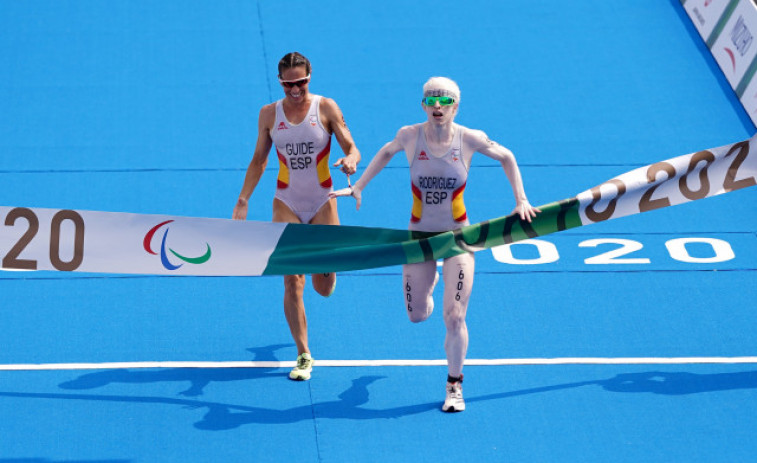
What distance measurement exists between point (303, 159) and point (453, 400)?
224 centimetres

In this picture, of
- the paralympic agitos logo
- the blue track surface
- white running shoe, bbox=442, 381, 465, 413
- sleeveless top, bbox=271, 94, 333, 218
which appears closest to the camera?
the blue track surface

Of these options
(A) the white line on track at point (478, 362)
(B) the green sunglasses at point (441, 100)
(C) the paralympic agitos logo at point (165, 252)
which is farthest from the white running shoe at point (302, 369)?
(B) the green sunglasses at point (441, 100)

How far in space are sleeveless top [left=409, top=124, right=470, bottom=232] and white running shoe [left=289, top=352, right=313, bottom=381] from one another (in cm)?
139

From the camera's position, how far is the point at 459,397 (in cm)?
892

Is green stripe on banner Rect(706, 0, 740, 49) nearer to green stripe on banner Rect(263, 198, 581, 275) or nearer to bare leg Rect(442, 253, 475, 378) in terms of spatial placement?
green stripe on banner Rect(263, 198, 581, 275)

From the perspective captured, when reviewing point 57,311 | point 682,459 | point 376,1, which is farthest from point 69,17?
point 682,459

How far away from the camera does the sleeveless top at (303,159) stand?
9.19 meters

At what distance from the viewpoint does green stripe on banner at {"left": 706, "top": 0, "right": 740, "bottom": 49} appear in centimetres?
1448

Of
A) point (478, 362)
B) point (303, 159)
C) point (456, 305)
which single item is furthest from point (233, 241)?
point (478, 362)

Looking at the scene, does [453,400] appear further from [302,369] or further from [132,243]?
[132,243]

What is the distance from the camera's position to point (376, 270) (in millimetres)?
11078

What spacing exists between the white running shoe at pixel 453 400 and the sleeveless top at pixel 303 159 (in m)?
1.80

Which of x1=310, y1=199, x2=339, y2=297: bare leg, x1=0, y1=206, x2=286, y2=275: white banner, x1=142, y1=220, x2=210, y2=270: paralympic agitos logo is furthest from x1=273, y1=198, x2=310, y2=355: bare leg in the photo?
x1=142, y1=220, x2=210, y2=270: paralympic agitos logo

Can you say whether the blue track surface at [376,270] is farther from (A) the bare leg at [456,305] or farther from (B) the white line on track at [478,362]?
(A) the bare leg at [456,305]
